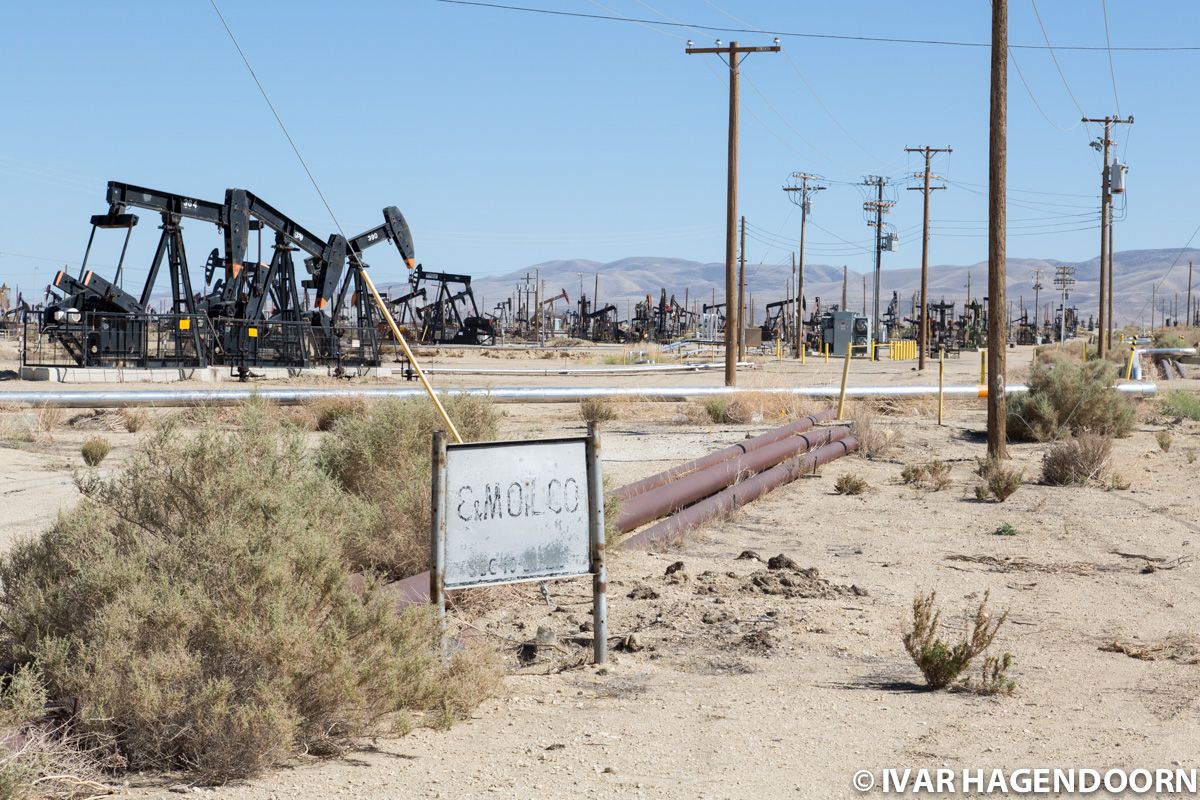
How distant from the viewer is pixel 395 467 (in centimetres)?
988

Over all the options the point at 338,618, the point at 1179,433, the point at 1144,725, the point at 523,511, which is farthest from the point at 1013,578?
the point at 1179,433

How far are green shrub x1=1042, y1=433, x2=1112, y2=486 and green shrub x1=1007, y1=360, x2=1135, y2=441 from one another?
524cm

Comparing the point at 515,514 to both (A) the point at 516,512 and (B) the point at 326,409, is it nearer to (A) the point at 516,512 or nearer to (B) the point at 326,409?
(A) the point at 516,512

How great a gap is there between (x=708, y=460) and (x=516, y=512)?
8114 millimetres

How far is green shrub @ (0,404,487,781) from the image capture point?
516cm

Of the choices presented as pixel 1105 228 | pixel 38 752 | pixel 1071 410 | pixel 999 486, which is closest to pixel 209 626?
pixel 38 752

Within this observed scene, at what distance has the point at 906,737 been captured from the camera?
5.83 metres

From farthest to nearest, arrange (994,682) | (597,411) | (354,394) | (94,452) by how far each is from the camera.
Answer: (597,411) → (354,394) → (94,452) → (994,682)

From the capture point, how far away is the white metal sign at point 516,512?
21.9ft

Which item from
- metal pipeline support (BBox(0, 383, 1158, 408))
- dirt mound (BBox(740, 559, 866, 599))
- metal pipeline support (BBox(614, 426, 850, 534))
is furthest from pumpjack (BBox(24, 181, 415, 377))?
dirt mound (BBox(740, 559, 866, 599))

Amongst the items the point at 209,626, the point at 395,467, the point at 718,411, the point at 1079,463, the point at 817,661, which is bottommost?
the point at 817,661

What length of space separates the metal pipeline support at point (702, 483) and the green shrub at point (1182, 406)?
10.9 m

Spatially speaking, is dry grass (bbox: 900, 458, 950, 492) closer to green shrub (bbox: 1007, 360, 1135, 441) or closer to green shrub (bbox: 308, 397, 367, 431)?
green shrub (bbox: 1007, 360, 1135, 441)

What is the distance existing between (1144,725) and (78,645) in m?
4.70
